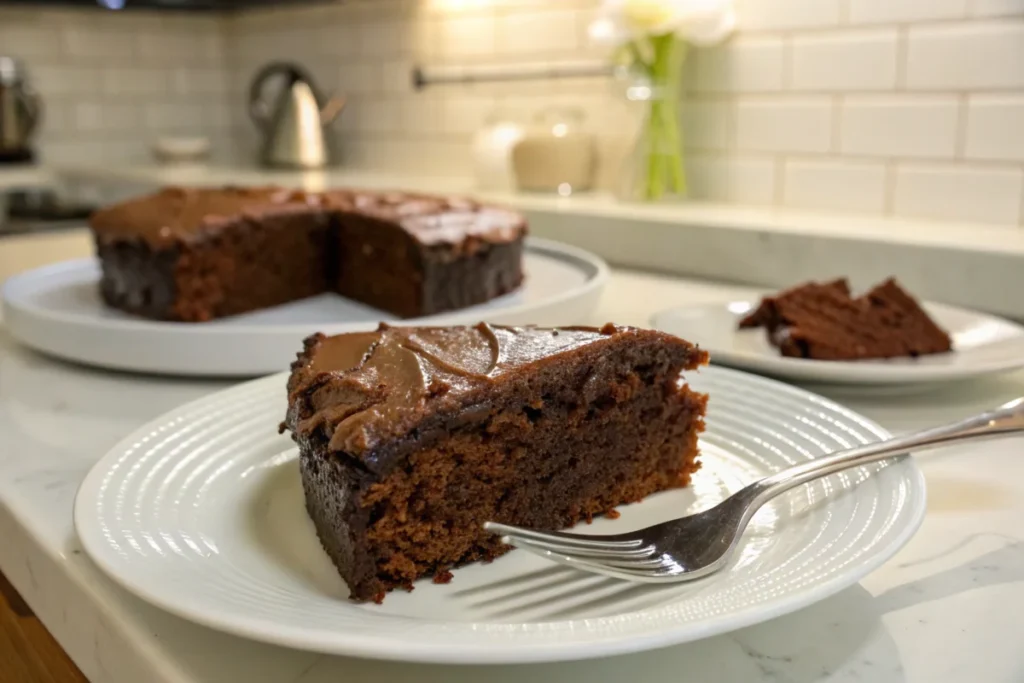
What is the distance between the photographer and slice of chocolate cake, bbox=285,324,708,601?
64 centimetres

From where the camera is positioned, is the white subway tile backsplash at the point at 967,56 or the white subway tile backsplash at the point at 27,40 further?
the white subway tile backsplash at the point at 27,40

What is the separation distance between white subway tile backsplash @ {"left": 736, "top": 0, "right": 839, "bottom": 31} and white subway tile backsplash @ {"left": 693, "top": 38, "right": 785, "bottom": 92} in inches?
1.2

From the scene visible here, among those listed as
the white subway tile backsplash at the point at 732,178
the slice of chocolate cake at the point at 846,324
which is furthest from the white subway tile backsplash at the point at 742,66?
the slice of chocolate cake at the point at 846,324

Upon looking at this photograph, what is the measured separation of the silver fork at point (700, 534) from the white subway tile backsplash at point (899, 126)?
1042mm

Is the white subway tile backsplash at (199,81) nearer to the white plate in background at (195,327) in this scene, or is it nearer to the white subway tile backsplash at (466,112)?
the white subway tile backsplash at (466,112)

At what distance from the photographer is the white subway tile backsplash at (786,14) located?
1727mm

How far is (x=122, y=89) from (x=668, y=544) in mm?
3200

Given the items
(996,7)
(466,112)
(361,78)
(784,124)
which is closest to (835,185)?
(784,124)

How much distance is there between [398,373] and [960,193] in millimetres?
1339

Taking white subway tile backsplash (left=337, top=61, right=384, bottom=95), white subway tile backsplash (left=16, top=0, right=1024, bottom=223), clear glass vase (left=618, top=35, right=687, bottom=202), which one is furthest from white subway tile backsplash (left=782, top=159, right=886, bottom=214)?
white subway tile backsplash (left=337, top=61, right=384, bottom=95)

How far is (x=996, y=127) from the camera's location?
1574 mm

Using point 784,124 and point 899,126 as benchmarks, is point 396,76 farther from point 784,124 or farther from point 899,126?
point 899,126

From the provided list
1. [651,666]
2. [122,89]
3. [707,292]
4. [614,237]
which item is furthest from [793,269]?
[122,89]

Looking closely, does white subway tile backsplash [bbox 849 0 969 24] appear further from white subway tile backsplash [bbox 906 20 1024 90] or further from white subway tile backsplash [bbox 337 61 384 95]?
white subway tile backsplash [bbox 337 61 384 95]
